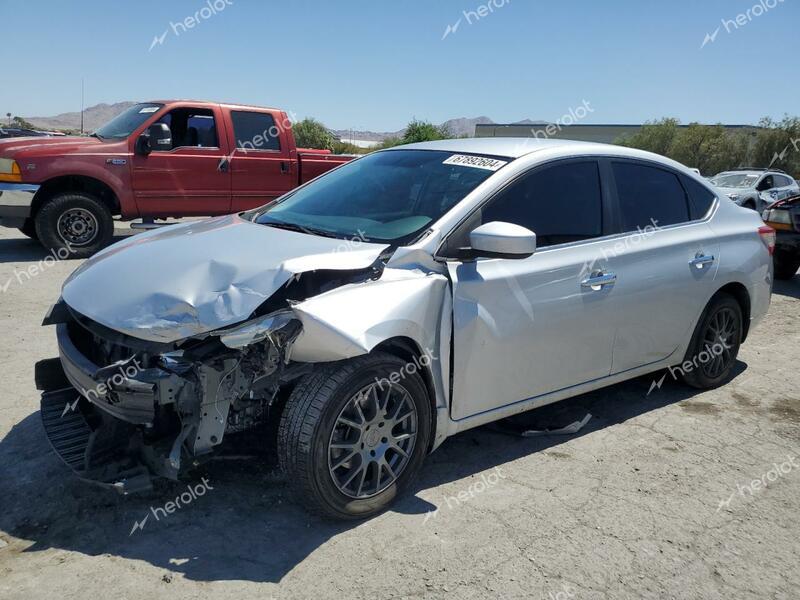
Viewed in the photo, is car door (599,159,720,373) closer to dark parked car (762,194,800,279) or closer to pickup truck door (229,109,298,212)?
dark parked car (762,194,800,279)

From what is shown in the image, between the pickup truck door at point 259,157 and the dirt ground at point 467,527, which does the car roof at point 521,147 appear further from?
the pickup truck door at point 259,157

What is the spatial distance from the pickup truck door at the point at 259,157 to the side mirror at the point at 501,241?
7097mm

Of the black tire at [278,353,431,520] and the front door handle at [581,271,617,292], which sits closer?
the black tire at [278,353,431,520]

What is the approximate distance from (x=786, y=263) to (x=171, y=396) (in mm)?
9442

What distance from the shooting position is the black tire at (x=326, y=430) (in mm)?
2697

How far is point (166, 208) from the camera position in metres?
8.99

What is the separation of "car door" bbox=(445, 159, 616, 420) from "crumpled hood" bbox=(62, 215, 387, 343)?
0.57 m

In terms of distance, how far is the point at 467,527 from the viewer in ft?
9.61

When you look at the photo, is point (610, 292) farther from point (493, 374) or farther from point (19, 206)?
point (19, 206)

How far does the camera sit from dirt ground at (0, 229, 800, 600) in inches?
99.7

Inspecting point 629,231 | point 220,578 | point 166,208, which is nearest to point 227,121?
point 166,208

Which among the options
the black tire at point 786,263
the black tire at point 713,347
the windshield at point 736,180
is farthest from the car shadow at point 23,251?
the windshield at point 736,180

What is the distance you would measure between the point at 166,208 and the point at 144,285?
663 centimetres

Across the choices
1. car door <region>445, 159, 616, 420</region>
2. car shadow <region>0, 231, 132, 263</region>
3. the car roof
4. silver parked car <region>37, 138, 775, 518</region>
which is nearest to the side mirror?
silver parked car <region>37, 138, 775, 518</region>
